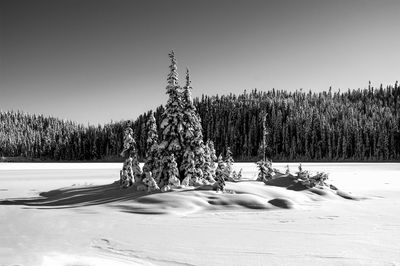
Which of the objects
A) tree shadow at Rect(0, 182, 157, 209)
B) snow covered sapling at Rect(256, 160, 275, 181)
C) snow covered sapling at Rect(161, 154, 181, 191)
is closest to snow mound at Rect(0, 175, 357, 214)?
tree shadow at Rect(0, 182, 157, 209)

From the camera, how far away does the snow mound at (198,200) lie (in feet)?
48.8

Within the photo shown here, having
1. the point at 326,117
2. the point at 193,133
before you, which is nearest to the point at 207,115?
the point at 326,117

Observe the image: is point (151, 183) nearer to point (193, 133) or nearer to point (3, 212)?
point (193, 133)

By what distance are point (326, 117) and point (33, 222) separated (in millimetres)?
148807

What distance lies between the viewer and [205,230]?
431 inches

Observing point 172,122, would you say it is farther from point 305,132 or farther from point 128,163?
point 305,132

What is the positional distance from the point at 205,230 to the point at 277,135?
135m

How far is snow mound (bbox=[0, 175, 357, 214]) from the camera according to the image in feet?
48.8

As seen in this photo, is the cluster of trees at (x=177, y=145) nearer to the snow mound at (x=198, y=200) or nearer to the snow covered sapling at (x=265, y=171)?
the snow mound at (x=198, y=200)

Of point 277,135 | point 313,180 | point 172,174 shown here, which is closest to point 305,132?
point 277,135

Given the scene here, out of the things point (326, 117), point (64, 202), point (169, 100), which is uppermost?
point (326, 117)

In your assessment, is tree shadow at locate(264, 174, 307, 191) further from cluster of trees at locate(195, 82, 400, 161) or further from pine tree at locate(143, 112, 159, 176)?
cluster of trees at locate(195, 82, 400, 161)

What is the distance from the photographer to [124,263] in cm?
748

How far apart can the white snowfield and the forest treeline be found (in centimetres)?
7541
